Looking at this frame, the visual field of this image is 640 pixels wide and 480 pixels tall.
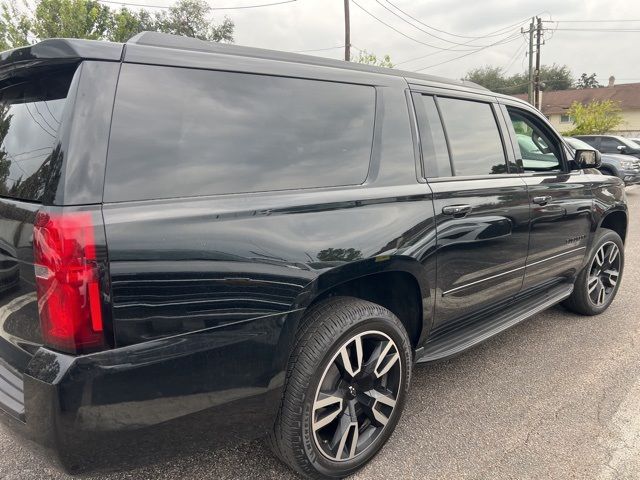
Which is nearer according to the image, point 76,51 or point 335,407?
point 76,51

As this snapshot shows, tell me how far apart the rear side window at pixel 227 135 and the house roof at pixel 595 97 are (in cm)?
4614

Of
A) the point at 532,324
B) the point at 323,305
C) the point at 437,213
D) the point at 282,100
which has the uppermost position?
the point at 282,100

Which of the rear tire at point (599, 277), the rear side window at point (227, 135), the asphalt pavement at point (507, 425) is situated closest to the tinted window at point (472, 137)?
the rear side window at point (227, 135)

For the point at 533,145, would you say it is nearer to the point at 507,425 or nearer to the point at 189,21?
the point at 507,425

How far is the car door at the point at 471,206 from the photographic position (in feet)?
8.46

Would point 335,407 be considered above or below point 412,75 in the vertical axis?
below

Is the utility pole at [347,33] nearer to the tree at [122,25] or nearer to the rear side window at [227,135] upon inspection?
the tree at [122,25]

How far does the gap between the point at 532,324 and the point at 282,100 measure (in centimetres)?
321

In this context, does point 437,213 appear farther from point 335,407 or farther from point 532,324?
point 532,324

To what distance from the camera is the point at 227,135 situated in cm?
182

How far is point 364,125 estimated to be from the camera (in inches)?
92.5

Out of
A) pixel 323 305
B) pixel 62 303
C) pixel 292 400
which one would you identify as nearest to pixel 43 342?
pixel 62 303

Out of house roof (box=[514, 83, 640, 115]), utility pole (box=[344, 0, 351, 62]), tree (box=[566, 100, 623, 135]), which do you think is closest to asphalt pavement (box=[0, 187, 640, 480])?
utility pole (box=[344, 0, 351, 62])

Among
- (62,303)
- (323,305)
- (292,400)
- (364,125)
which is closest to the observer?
(62,303)
